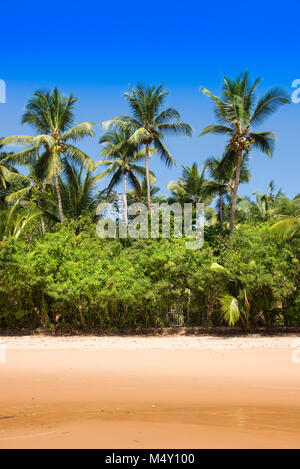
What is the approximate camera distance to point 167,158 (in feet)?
77.4

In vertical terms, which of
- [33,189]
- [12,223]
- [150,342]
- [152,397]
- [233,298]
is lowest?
[150,342]

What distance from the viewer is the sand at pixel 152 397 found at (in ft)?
15.7

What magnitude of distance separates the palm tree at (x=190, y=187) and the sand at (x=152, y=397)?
56.5 feet

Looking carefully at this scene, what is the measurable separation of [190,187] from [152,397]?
2307 centimetres

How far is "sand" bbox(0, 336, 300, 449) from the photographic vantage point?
478cm

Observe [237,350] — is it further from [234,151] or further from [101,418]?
[234,151]

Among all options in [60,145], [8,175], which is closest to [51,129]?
[60,145]

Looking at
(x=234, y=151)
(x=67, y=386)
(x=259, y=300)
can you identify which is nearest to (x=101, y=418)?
(x=67, y=386)

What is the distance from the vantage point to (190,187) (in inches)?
1139

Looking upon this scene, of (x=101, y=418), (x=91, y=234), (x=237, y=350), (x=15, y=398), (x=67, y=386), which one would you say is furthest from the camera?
(x=91, y=234)

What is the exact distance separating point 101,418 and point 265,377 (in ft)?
12.4

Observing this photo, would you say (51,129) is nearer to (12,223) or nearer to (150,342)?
(12,223)

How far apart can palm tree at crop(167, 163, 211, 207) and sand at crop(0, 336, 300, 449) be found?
56.5ft

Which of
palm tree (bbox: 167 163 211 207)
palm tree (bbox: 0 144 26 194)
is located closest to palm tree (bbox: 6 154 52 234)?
palm tree (bbox: 0 144 26 194)
